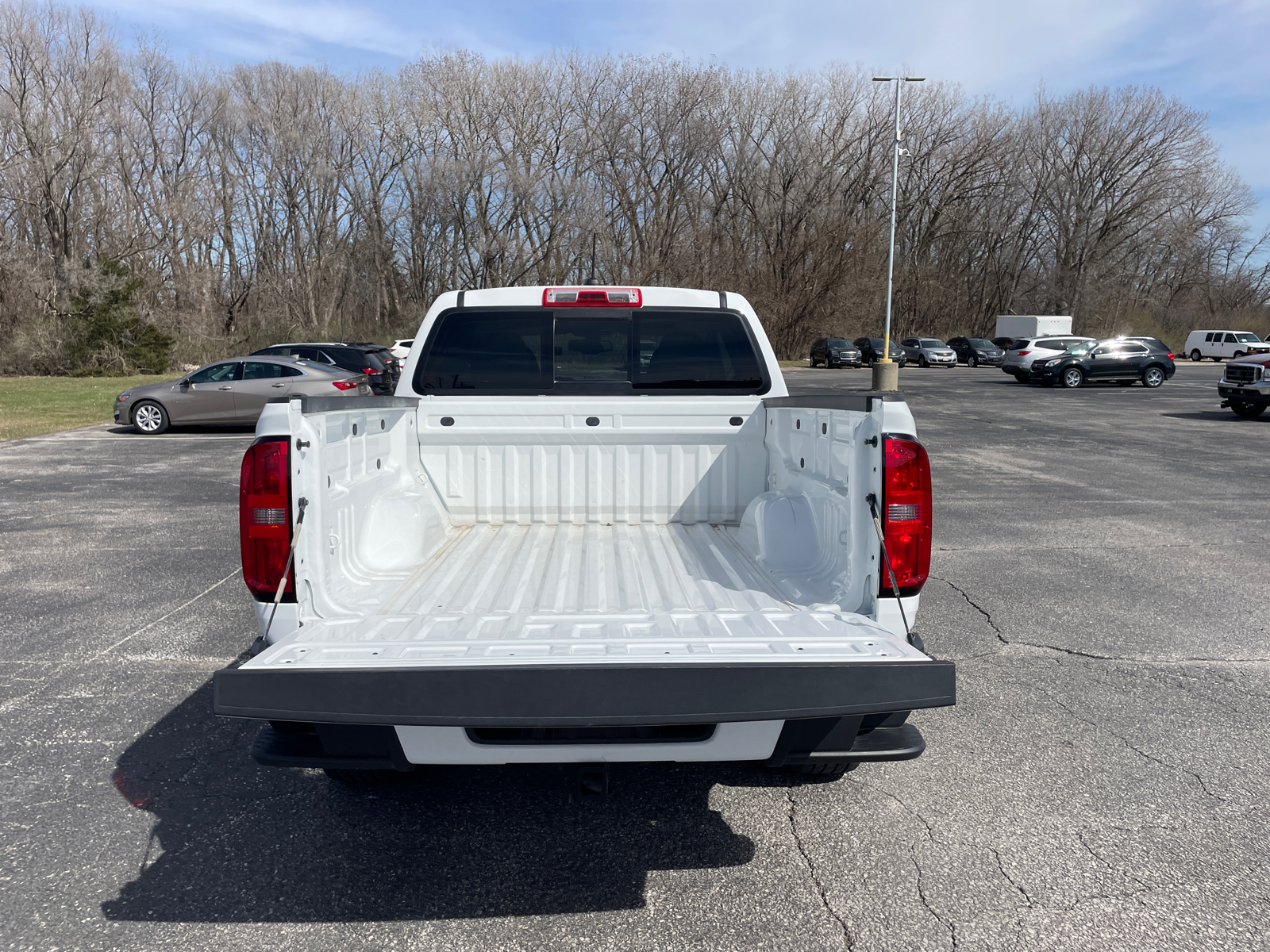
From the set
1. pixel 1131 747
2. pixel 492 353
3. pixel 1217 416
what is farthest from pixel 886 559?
pixel 1217 416

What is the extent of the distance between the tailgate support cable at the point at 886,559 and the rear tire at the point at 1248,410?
21.2 metres

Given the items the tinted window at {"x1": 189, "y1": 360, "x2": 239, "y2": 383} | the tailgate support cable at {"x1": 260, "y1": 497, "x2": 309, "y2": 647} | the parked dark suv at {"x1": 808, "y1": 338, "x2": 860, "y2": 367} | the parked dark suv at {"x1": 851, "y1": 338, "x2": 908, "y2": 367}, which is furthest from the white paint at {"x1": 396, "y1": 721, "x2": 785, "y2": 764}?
the parked dark suv at {"x1": 851, "y1": 338, "x2": 908, "y2": 367}

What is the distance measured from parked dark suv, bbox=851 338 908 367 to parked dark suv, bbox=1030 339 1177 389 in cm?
1590

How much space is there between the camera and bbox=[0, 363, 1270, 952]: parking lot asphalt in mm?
2635

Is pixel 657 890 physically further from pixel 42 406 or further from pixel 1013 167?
pixel 1013 167

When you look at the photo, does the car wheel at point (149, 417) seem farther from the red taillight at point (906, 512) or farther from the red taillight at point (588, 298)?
the red taillight at point (906, 512)

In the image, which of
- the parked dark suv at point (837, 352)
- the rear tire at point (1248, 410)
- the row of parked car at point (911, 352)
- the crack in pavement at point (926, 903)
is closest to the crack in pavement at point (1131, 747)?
the crack in pavement at point (926, 903)

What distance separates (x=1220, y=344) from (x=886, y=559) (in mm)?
59135

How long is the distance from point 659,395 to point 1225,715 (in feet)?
10.5

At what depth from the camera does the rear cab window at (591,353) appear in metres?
4.41

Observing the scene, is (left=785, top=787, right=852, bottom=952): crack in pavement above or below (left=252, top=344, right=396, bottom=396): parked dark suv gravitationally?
below

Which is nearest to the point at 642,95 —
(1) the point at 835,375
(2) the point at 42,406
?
(1) the point at 835,375

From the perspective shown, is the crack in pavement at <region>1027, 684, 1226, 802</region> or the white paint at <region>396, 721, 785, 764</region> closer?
the white paint at <region>396, 721, 785, 764</region>

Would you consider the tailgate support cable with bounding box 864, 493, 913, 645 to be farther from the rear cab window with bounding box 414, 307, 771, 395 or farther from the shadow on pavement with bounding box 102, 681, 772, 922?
the rear cab window with bounding box 414, 307, 771, 395
